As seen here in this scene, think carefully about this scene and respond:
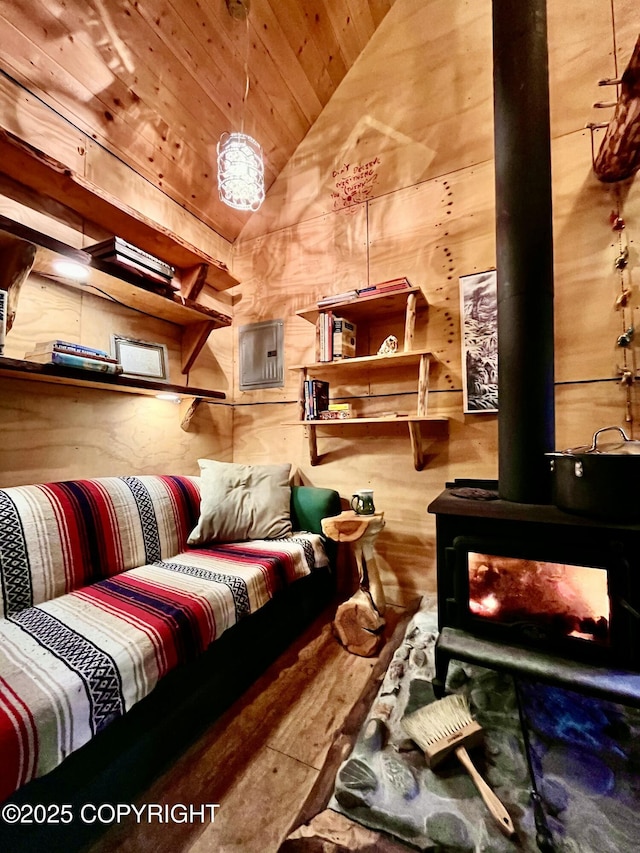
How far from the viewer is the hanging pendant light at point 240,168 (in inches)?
69.6

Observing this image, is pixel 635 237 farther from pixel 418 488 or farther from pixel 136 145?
pixel 136 145

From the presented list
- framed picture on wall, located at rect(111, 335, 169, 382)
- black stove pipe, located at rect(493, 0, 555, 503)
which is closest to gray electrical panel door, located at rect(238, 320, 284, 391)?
framed picture on wall, located at rect(111, 335, 169, 382)

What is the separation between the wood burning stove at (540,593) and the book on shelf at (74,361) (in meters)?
1.52

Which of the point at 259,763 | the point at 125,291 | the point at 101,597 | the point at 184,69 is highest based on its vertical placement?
the point at 184,69

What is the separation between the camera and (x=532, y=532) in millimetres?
1155

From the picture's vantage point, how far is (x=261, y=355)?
2646mm

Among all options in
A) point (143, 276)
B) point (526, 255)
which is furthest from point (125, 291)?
point (526, 255)

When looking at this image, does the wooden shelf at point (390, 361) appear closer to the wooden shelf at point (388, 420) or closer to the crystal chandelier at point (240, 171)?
the wooden shelf at point (388, 420)

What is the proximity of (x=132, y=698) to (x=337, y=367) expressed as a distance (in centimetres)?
185

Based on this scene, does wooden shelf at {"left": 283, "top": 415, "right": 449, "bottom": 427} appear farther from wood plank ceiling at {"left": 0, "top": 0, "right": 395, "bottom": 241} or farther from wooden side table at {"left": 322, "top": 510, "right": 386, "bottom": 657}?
wood plank ceiling at {"left": 0, "top": 0, "right": 395, "bottom": 241}

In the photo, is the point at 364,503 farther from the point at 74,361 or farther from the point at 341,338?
the point at 74,361

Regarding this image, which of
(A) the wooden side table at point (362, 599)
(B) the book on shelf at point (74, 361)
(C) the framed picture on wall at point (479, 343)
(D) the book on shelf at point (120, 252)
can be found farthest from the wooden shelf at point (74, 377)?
(C) the framed picture on wall at point (479, 343)

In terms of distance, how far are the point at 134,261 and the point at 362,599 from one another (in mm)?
2009

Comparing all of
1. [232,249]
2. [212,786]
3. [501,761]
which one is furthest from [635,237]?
[212,786]
